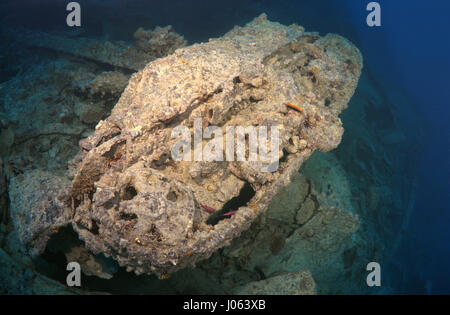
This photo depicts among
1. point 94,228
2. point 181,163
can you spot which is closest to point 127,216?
point 94,228

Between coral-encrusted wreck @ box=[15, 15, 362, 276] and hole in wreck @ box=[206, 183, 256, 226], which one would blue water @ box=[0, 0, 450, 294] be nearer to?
coral-encrusted wreck @ box=[15, 15, 362, 276]

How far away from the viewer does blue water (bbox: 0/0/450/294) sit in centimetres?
1040

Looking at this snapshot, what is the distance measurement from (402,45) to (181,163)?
1942 inches

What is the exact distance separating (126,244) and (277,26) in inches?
215

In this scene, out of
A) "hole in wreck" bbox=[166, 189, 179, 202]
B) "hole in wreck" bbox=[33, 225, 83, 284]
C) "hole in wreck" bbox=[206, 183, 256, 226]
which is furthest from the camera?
"hole in wreck" bbox=[206, 183, 256, 226]

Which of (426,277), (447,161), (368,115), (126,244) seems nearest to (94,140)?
(126,244)

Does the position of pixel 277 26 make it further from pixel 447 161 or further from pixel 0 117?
pixel 447 161

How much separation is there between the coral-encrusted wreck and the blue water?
937 cm

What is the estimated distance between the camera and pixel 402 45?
123 feet

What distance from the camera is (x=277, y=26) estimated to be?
208 inches

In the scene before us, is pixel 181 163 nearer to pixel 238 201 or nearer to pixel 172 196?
pixel 172 196

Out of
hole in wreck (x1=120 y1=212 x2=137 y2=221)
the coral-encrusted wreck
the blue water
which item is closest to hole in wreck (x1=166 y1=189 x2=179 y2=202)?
the coral-encrusted wreck

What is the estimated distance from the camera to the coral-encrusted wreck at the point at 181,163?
89.1 inches

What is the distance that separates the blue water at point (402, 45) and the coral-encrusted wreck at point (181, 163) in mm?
9368
